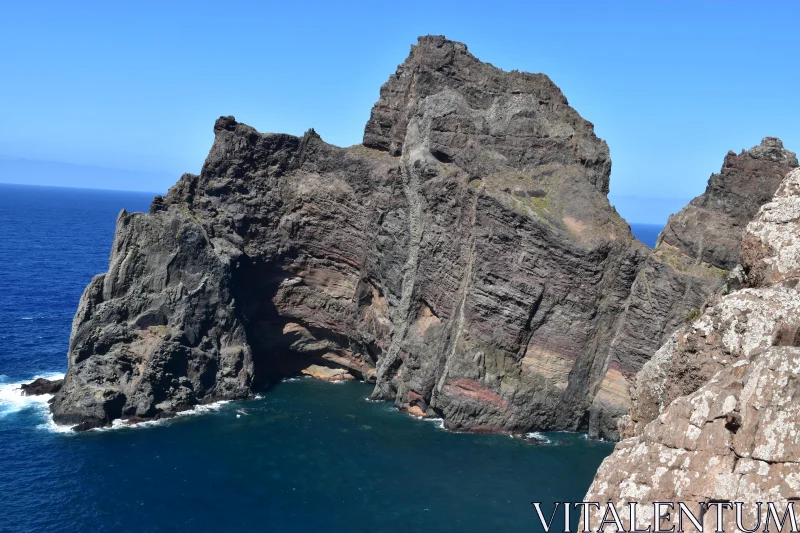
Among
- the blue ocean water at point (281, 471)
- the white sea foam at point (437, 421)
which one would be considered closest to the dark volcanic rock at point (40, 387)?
the blue ocean water at point (281, 471)

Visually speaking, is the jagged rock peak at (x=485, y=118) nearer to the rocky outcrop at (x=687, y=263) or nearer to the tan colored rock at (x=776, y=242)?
the rocky outcrop at (x=687, y=263)

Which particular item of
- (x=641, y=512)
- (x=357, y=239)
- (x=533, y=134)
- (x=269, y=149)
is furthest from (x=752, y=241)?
(x=269, y=149)

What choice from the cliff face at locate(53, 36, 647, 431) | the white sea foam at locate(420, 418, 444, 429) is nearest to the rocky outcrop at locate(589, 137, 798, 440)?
the cliff face at locate(53, 36, 647, 431)

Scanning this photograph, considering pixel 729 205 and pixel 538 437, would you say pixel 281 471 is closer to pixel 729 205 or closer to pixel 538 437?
pixel 538 437

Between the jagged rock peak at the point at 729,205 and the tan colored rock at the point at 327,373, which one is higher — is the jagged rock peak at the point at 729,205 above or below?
above

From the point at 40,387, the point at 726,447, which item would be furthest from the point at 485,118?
the point at 726,447

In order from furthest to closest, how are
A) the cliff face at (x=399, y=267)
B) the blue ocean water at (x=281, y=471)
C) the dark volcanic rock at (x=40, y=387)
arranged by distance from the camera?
the dark volcanic rock at (x=40, y=387) < the cliff face at (x=399, y=267) < the blue ocean water at (x=281, y=471)
